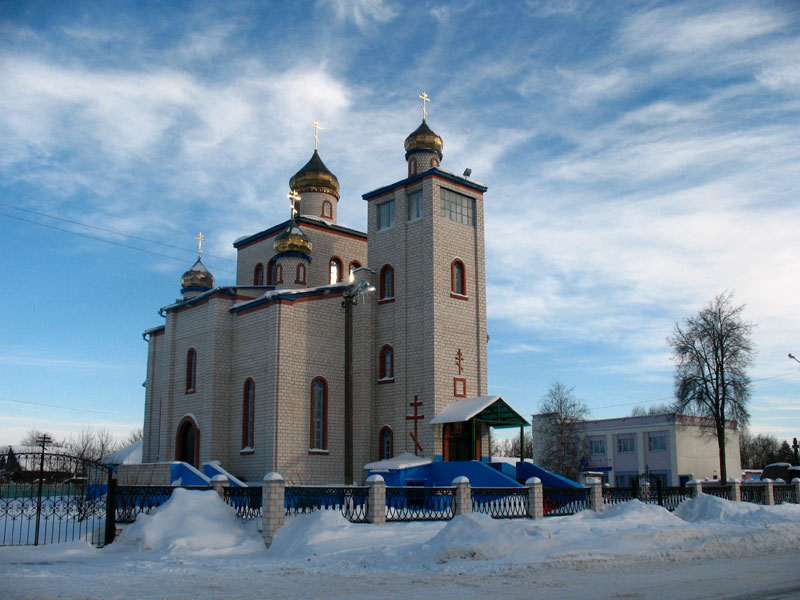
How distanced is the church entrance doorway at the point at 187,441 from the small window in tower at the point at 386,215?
8825 mm

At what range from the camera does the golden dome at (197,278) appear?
28.5m

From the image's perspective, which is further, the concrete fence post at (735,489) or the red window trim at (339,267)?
the red window trim at (339,267)

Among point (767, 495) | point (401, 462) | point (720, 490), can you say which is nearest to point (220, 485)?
point (401, 462)

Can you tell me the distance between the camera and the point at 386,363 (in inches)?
925

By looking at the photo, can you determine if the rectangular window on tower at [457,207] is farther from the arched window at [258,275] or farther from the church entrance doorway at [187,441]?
the church entrance doorway at [187,441]

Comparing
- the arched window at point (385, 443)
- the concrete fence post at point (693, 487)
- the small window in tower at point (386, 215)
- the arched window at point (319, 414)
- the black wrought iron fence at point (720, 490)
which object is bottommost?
the black wrought iron fence at point (720, 490)

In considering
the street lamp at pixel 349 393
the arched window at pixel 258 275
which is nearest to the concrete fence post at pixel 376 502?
the street lamp at pixel 349 393

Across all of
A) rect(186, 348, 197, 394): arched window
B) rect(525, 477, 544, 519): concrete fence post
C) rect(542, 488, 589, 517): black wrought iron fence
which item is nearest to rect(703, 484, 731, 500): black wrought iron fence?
rect(542, 488, 589, 517): black wrought iron fence

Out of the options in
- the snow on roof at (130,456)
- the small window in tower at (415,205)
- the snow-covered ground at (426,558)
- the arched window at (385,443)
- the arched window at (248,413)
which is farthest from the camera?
the snow on roof at (130,456)

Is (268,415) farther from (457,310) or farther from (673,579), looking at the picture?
(673,579)

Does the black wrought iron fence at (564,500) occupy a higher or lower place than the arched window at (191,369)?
lower

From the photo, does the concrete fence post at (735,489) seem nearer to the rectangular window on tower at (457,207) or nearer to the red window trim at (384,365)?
the red window trim at (384,365)

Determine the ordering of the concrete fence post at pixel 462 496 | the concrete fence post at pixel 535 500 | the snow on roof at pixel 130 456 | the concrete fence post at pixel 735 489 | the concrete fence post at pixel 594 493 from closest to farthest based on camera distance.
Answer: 1. the concrete fence post at pixel 462 496
2. the concrete fence post at pixel 535 500
3. the concrete fence post at pixel 594 493
4. the concrete fence post at pixel 735 489
5. the snow on roof at pixel 130 456

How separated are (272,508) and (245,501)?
1368 mm
